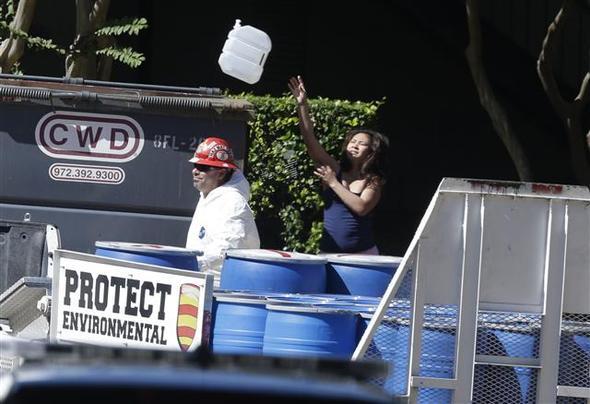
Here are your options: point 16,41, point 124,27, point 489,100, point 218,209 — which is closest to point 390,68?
point 489,100

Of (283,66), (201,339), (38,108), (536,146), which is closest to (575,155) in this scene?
(536,146)

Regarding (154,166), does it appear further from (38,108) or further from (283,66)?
(283,66)

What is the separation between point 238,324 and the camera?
6012 millimetres

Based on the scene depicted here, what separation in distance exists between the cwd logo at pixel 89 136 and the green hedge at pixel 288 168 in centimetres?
222

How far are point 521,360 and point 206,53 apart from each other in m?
8.82

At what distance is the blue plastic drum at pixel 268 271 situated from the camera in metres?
6.62

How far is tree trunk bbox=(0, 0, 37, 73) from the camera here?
1125cm

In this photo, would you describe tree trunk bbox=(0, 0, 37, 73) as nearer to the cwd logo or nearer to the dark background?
the dark background

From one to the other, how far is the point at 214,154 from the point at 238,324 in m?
1.83

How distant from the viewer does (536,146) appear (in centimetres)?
1396

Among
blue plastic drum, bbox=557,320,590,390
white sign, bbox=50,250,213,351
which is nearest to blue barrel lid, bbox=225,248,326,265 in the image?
white sign, bbox=50,250,213,351

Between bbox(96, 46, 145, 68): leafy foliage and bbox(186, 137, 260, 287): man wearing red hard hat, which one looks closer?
Result: bbox(186, 137, 260, 287): man wearing red hard hat

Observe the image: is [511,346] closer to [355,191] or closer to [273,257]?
[273,257]

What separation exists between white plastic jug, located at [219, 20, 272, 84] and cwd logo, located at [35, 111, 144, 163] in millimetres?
1445
